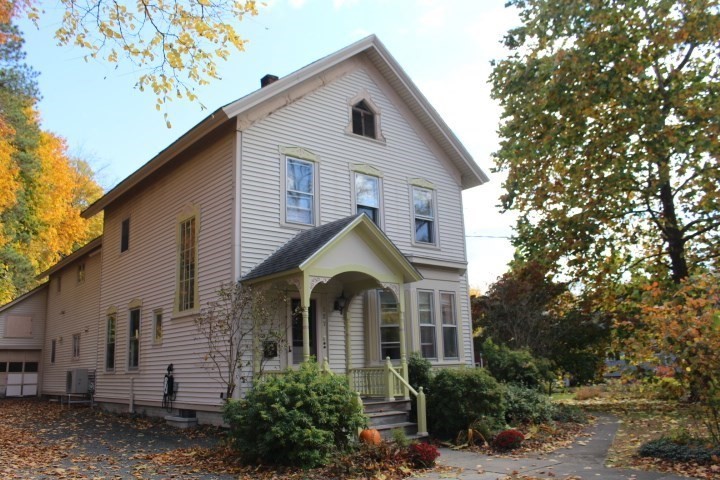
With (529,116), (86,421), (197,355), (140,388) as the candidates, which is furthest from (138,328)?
(529,116)

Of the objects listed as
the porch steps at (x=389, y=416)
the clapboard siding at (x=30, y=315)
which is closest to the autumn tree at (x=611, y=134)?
the porch steps at (x=389, y=416)

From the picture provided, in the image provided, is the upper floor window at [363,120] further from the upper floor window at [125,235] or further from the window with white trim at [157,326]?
the upper floor window at [125,235]

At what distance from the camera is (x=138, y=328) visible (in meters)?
17.4

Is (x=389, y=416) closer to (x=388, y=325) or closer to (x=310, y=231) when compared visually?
(x=388, y=325)

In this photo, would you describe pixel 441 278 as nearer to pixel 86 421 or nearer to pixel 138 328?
pixel 138 328

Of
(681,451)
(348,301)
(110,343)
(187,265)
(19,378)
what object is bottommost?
(681,451)

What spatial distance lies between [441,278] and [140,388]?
8726mm

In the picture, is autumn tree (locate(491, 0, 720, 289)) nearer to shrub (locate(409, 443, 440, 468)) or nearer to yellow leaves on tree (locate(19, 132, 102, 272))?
shrub (locate(409, 443, 440, 468))

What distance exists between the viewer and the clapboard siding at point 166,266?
13727 mm

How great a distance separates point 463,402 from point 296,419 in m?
4.45

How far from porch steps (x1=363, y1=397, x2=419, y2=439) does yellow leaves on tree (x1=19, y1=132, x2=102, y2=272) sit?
25.2 metres

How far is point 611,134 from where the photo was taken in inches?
702

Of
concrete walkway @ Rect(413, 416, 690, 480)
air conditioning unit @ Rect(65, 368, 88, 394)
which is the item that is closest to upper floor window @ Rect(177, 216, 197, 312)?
concrete walkway @ Rect(413, 416, 690, 480)

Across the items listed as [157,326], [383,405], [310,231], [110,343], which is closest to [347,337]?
[383,405]
